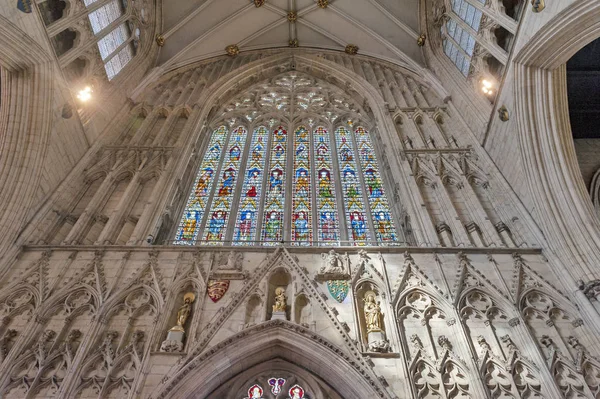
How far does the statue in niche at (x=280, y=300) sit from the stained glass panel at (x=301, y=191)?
1888 mm

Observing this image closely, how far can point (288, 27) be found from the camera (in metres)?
17.6

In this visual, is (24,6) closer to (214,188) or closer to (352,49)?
(214,188)

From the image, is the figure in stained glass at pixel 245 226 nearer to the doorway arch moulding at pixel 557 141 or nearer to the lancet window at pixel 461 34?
the doorway arch moulding at pixel 557 141

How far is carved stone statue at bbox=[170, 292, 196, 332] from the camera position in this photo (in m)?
6.44

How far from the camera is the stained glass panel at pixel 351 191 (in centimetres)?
935

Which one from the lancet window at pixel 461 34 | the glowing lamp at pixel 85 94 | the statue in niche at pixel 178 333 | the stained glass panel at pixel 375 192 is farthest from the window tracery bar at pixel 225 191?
the lancet window at pixel 461 34

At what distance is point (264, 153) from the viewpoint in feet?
41.2

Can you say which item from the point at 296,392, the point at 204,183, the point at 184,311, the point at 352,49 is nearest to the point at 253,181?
the point at 204,183

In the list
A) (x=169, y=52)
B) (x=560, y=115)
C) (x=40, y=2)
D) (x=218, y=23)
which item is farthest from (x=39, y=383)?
(x=218, y=23)

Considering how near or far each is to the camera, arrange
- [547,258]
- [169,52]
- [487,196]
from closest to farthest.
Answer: [547,258] → [487,196] → [169,52]

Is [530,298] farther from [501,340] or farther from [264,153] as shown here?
[264,153]

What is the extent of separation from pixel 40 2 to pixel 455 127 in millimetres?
10611

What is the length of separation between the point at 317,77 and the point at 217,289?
11.8m

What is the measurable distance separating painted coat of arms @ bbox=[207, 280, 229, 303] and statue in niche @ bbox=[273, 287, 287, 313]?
2.86 ft
